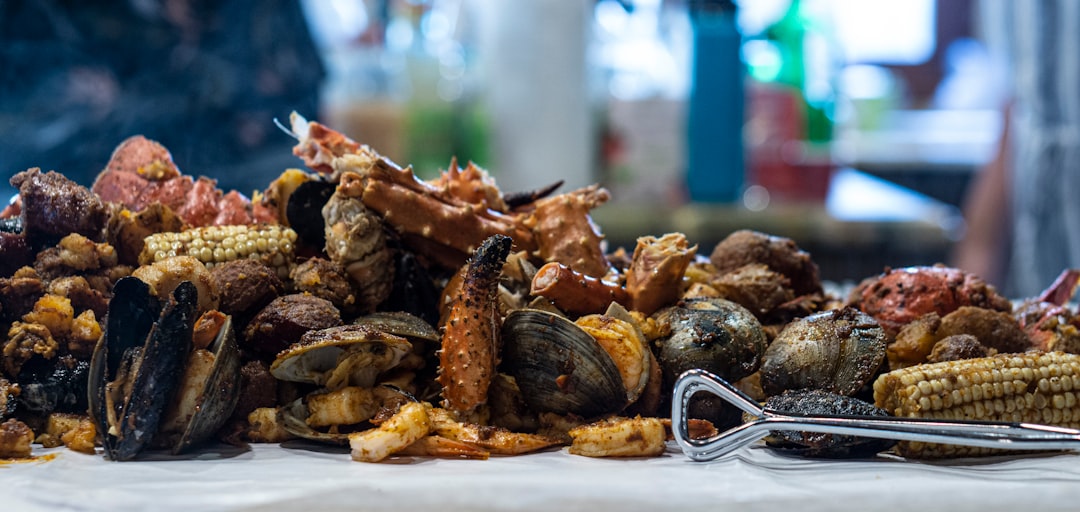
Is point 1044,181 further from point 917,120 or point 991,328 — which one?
point 917,120

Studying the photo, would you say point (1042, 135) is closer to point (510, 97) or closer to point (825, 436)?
point (510, 97)

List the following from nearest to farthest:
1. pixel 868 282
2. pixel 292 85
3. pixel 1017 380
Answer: pixel 1017 380 → pixel 868 282 → pixel 292 85

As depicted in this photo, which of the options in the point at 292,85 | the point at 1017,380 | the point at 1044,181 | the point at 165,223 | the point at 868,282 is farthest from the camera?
the point at 1044,181

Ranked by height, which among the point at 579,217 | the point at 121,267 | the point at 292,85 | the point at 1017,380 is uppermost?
the point at 292,85

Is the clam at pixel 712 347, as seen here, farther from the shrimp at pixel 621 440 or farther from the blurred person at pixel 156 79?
the blurred person at pixel 156 79

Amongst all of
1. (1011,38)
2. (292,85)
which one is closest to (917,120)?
(1011,38)

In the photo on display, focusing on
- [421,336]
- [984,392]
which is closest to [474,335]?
[421,336]

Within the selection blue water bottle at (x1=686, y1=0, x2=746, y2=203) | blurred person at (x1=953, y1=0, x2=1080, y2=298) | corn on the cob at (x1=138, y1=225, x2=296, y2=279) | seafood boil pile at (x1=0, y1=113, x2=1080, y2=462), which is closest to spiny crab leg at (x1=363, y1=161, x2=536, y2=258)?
seafood boil pile at (x1=0, y1=113, x2=1080, y2=462)
